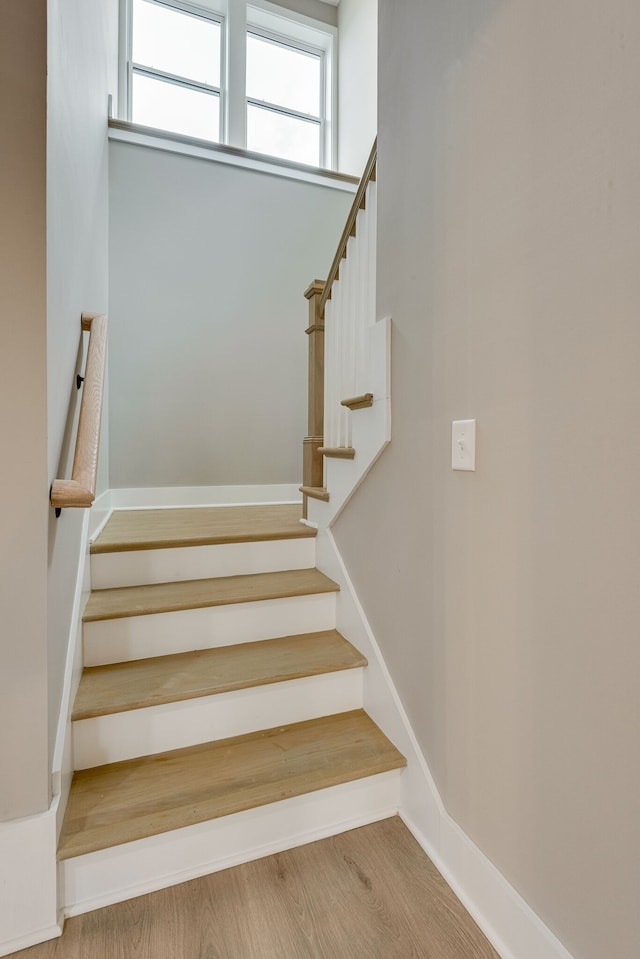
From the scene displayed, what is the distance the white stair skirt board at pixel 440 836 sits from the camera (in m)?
0.93

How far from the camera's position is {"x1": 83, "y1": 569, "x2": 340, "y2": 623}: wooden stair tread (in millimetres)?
1499

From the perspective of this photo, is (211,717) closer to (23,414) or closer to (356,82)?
(23,414)

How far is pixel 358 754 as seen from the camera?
1346 millimetres

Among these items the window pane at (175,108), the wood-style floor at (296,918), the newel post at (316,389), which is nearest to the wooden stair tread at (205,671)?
the wood-style floor at (296,918)

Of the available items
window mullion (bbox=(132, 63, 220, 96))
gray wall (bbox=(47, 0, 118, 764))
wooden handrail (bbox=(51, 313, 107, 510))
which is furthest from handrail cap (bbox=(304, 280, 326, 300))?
window mullion (bbox=(132, 63, 220, 96))

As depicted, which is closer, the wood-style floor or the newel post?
the wood-style floor

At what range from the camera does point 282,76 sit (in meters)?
3.52

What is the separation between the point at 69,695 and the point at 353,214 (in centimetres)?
186

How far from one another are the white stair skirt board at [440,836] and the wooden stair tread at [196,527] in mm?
428

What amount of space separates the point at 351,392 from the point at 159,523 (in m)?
1.17

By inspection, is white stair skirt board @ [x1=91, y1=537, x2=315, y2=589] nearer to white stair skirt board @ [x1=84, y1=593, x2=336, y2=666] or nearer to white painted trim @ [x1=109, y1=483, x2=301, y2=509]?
white stair skirt board @ [x1=84, y1=593, x2=336, y2=666]

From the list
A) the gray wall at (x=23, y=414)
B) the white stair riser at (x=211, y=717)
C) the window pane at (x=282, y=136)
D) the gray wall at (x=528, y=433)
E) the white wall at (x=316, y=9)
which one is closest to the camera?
the gray wall at (x=528, y=433)

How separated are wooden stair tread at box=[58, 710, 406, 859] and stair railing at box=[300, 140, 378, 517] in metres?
0.90

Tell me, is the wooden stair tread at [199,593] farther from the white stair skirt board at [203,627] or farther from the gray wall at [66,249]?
the gray wall at [66,249]
